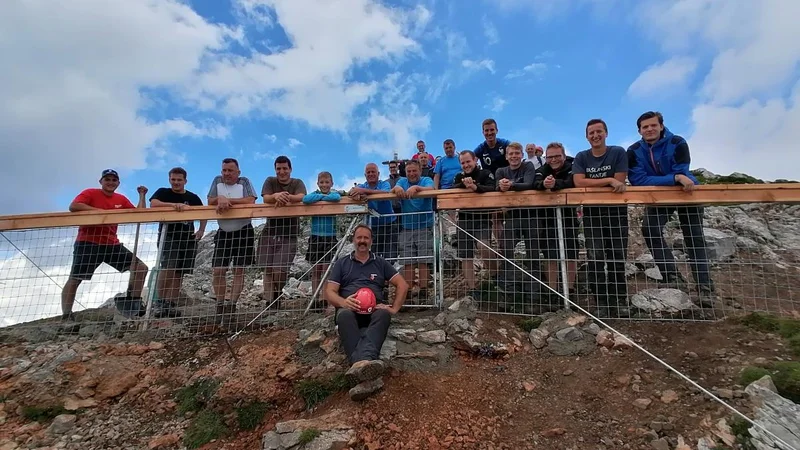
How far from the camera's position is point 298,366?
4957 millimetres

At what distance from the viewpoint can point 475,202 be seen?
5930 mm

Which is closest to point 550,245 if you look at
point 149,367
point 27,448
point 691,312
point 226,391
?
point 691,312

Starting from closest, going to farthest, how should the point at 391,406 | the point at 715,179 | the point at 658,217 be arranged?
the point at 391,406 → the point at 658,217 → the point at 715,179

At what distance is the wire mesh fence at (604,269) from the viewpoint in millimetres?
5215

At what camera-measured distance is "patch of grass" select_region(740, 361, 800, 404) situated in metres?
3.50

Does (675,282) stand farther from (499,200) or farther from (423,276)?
(423,276)

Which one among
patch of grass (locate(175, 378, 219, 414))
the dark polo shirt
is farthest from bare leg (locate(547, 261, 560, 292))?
patch of grass (locate(175, 378, 219, 414))

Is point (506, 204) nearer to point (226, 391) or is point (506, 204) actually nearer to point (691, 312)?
point (691, 312)

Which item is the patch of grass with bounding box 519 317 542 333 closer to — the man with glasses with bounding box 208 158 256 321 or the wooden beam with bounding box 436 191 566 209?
the wooden beam with bounding box 436 191 566 209

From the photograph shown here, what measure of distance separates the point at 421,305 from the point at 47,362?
510 centimetres

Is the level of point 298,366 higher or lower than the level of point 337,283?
lower

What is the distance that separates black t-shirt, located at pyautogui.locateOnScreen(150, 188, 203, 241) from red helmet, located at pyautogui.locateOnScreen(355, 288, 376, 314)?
11.1ft

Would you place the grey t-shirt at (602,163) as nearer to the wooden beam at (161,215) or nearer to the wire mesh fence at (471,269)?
the wire mesh fence at (471,269)

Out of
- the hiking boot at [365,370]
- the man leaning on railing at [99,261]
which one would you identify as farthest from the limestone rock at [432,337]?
the man leaning on railing at [99,261]
